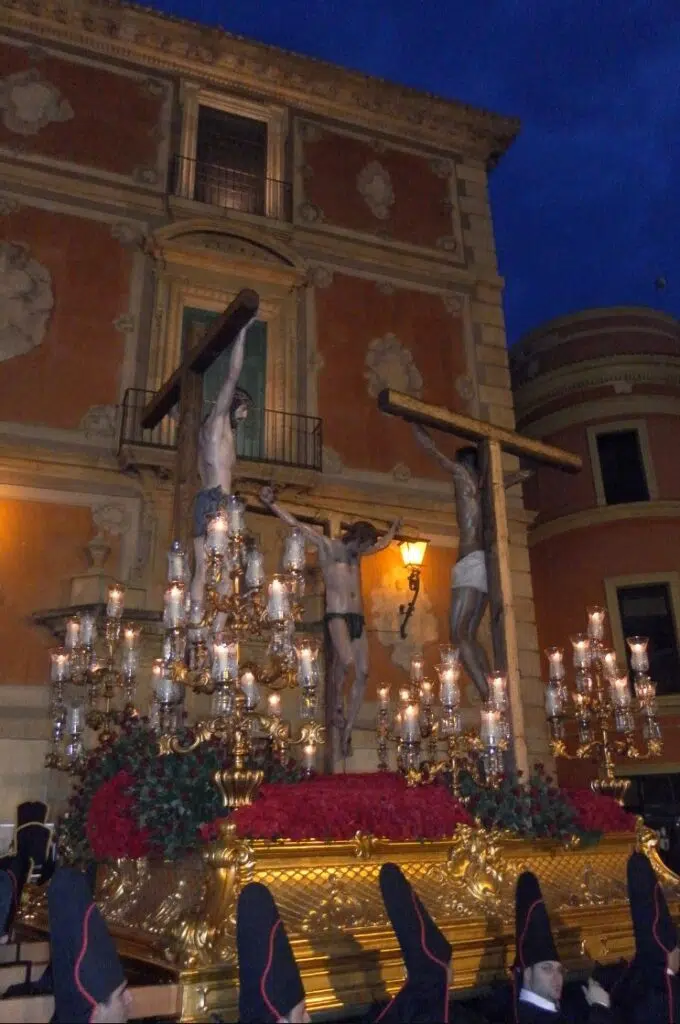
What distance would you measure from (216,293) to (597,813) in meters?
10.6

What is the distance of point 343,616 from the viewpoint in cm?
782

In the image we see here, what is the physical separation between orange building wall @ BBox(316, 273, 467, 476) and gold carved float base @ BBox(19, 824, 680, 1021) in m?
8.87

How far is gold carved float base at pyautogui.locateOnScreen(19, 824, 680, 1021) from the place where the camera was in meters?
4.11

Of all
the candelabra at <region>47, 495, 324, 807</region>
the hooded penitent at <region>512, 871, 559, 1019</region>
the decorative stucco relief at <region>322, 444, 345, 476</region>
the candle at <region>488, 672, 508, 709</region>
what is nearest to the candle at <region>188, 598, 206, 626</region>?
the candelabra at <region>47, 495, 324, 807</region>

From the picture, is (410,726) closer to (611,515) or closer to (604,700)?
(604,700)

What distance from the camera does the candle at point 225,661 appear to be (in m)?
4.83

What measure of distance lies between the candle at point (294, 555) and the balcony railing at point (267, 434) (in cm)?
659

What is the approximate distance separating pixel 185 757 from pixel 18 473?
750 centimetres

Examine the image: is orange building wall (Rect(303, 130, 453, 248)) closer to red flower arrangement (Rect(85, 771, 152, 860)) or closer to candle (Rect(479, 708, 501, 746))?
candle (Rect(479, 708, 501, 746))

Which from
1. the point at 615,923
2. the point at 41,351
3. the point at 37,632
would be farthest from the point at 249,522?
the point at 615,923

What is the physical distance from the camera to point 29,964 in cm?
446

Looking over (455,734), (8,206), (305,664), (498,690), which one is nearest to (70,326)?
(8,206)

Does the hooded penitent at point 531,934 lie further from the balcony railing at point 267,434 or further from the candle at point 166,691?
the balcony railing at point 267,434

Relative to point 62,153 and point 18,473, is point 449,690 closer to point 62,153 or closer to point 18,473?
point 18,473
